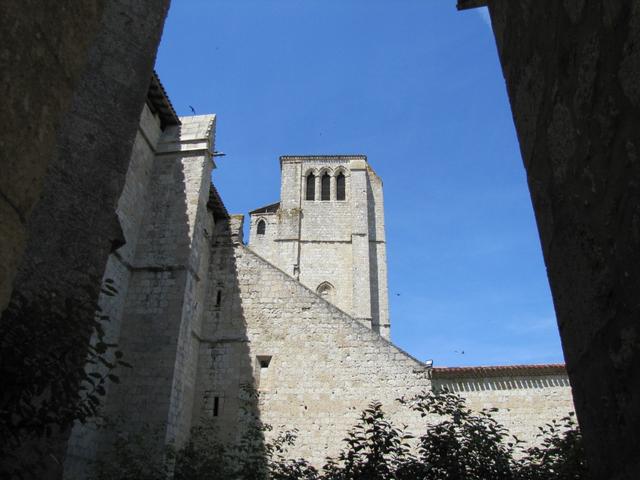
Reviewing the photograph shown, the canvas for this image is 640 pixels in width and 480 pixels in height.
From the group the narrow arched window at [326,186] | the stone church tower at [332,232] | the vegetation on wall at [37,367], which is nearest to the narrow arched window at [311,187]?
the stone church tower at [332,232]

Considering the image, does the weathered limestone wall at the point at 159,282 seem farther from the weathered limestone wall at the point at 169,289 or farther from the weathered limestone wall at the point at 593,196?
the weathered limestone wall at the point at 593,196

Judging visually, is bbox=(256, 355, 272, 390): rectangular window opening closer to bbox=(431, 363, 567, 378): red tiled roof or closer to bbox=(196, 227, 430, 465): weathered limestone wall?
bbox=(196, 227, 430, 465): weathered limestone wall

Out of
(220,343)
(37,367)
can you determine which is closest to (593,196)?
(37,367)

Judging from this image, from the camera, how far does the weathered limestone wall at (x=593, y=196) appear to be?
1.15 meters

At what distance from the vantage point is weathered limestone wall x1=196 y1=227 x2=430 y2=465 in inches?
424

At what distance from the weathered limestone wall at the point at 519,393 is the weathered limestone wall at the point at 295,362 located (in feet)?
2.87

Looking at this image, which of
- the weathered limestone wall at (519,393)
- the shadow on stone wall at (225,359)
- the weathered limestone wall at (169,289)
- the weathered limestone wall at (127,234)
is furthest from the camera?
the shadow on stone wall at (225,359)

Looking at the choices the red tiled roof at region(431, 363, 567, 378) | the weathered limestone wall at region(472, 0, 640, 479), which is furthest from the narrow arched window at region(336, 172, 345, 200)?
the weathered limestone wall at region(472, 0, 640, 479)

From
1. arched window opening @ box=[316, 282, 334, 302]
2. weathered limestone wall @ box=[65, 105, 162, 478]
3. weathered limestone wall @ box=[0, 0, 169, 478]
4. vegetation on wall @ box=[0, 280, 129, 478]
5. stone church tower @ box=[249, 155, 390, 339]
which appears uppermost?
stone church tower @ box=[249, 155, 390, 339]

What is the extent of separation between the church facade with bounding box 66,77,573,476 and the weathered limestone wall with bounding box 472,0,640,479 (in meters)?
8.18

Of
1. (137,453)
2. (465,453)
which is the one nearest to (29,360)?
(465,453)

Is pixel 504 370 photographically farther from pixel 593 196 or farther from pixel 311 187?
pixel 311 187

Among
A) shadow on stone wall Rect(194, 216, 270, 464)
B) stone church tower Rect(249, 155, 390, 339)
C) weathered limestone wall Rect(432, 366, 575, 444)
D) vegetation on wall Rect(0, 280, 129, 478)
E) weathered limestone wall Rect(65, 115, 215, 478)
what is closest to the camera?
vegetation on wall Rect(0, 280, 129, 478)

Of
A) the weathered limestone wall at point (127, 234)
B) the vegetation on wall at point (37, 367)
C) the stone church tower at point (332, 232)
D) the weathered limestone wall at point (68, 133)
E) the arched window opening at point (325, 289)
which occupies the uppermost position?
the stone church tower at point (332, 232)
